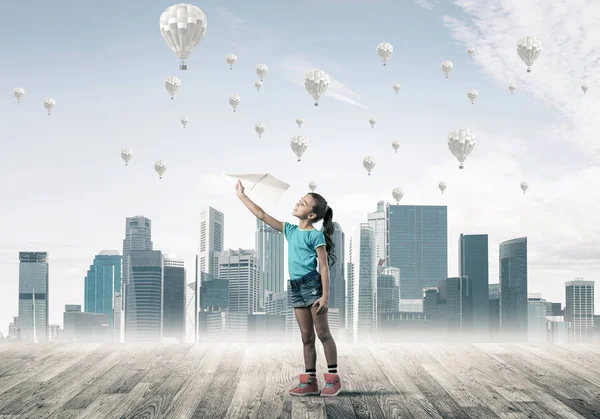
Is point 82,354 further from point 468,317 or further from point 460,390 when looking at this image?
point 468,317

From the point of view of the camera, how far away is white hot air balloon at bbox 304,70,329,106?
24.8m

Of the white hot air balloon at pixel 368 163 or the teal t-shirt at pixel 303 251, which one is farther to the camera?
the white hot air balloon at pixel 368 163

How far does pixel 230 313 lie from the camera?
6731 cm

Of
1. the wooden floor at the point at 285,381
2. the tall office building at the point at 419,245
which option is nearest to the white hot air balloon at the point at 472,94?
the wooden floor at the point at 285,381

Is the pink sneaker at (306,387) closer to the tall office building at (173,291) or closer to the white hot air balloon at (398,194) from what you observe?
the white hot air balloon at (398,194)

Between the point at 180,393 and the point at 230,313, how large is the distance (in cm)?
6204

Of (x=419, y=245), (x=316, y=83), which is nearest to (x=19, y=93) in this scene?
(x=316, y=83)

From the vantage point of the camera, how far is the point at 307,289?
583 cm

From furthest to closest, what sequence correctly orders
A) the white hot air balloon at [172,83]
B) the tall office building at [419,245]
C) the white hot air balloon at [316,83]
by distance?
the tall office building at [419,245] → the white hot air balloon at [172,83] → the white hot air balloon at [316,83]

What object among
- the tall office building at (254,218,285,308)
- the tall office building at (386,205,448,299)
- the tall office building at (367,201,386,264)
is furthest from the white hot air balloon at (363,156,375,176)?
the tall office building at (386,205,448,299)

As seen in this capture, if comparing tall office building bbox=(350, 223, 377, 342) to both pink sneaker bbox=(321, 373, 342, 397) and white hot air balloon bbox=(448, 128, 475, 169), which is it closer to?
white hot air balloon bbox=(448, 128, 475, 169)

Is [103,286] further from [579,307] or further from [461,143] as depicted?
[461,143]

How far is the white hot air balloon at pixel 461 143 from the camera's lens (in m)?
25.7

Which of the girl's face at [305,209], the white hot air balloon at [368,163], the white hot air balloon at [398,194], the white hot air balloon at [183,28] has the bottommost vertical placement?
the girl's face at [305,209]
